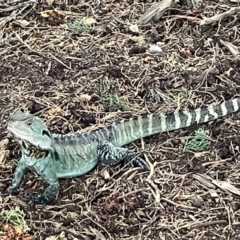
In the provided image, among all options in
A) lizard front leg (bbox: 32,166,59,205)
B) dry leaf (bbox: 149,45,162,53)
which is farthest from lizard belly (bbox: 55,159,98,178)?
dry leaf (bbox: 149,45,162,53)

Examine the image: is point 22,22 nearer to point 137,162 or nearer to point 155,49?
point 155,49

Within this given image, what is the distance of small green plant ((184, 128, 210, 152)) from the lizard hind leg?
1.16 ft

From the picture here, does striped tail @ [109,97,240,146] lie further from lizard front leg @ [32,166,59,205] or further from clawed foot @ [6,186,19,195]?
clawed foot @ [6,186,19,195]

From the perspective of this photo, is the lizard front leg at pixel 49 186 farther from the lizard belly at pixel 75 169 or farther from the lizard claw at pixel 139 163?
the lizard claw at pixel 139 163

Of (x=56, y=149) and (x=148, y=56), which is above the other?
(x=56, y=149)

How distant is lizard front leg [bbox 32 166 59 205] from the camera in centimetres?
477

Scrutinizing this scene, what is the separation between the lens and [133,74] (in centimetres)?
613

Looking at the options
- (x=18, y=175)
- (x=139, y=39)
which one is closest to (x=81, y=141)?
(x=18, y=175)

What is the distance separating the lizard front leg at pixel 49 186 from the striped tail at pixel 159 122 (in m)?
0.63

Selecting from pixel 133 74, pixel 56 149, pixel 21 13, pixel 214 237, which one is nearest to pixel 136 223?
pixel 214 237

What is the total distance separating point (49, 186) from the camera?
15.9 feet

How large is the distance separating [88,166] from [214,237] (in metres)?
1.10

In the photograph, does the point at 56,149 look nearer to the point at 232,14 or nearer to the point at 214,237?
the point at 214,237

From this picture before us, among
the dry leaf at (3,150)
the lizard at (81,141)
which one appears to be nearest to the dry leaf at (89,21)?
the lizard at (81,141)
